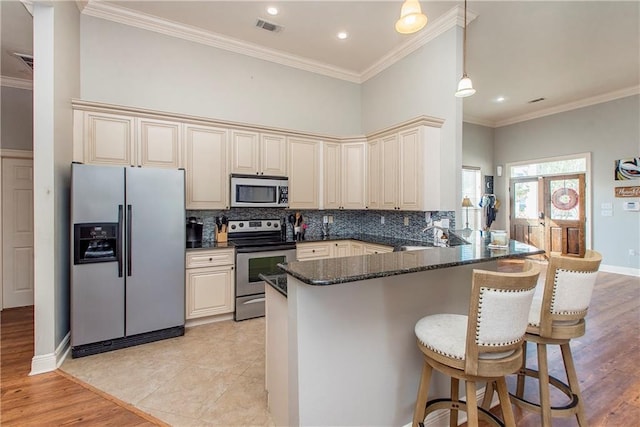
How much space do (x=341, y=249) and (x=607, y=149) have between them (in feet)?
19.6

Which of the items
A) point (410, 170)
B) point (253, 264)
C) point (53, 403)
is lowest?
point (53, 403)

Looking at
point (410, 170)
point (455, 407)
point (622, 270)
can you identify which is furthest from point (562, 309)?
point (622, 270)

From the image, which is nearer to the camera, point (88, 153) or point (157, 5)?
point (88, 153)

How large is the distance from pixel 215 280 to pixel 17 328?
228 centimetres

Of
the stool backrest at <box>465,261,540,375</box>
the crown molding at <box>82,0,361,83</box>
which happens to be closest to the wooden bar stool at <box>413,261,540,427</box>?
the stool backrest at <box>465,261,540,375</box>

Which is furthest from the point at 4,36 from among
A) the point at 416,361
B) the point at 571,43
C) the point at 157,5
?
the point at 571,43

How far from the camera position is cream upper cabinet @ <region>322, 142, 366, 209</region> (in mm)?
4543

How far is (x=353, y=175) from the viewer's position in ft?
15.1

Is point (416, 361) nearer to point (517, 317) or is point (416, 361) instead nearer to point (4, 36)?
point (517, 317)

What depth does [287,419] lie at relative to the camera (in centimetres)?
161

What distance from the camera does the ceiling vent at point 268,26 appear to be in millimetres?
3734

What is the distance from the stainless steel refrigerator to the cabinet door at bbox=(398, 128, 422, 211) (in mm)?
2651

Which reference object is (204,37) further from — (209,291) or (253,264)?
(209,291)

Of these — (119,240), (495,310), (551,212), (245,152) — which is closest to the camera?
(495,310)
